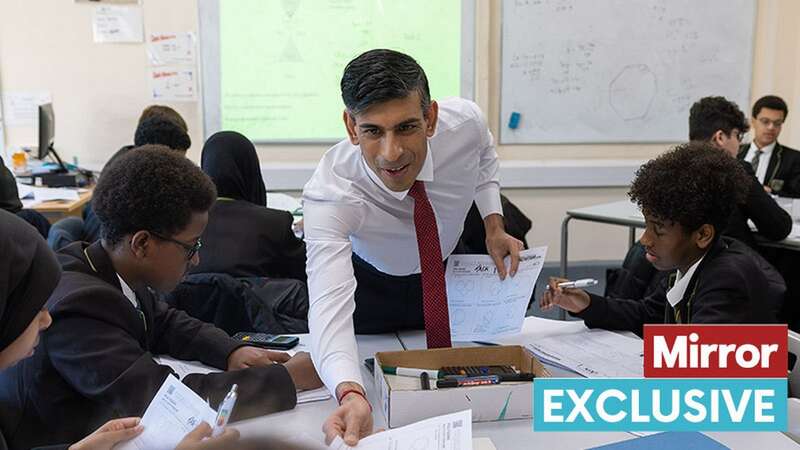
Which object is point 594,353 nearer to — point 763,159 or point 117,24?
point 763,159

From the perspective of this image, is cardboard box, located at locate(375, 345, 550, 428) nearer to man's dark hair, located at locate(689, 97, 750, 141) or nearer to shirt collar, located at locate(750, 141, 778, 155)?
man's dark hair, located at locate(689, 97, 750, 141)

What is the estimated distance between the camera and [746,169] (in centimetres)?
318

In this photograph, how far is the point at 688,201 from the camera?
1.76 metres

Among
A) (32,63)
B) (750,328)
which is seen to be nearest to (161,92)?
(32,63)

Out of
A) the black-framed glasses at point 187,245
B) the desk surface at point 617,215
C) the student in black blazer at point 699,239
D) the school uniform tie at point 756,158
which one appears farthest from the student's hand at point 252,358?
the school uniform tie at point 756,158

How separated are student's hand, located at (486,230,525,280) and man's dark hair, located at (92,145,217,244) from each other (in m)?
0.70

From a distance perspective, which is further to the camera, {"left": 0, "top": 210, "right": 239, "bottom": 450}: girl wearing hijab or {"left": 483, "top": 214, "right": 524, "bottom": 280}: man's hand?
{"left": 483, "top": 214, "right": 524, "bottom": 280}: man's hand

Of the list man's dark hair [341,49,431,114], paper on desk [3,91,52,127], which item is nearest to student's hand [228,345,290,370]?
man's dark hair [341,49,431,114]

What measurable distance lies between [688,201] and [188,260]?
1164 mm

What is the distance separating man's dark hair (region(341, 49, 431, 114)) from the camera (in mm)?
1479

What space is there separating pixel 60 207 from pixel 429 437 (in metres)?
3.38

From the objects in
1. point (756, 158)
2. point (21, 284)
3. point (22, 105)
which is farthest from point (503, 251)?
point (22, 105)

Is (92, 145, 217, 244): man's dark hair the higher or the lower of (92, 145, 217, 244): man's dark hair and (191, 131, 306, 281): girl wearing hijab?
the higher

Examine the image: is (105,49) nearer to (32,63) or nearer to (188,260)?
(32,63)
